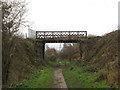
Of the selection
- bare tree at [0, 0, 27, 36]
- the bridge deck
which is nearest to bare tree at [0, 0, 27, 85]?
bare tree at [0, 0, 27, 36]

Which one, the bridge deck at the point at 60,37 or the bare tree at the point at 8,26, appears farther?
the bridge deck at the point at 60,37

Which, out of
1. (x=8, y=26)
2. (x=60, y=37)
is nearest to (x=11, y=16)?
(x=8, y=26)

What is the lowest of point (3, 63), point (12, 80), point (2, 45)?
point (12, 80)

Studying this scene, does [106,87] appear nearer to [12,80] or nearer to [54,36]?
[12,80]

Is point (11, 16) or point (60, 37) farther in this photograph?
point (60, 37)

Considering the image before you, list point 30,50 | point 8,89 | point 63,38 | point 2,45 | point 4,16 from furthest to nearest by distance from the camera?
point 63,38 < point 30,50 < point 4,16 < point 2,45 < point 8,89

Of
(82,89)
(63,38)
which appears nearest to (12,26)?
(82,89)

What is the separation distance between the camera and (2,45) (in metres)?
17.9

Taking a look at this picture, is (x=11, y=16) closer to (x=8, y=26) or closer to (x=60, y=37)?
(x=8, y=26)

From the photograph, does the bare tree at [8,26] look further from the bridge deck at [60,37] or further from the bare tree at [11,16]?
the bridge deck at [60,37]

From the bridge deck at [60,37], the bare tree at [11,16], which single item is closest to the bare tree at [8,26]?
the bare tree at [11,16]

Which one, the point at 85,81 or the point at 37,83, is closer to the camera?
the point at 37,83

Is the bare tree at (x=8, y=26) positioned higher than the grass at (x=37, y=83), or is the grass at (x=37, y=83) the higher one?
the bare tree at (x=8, y=26)

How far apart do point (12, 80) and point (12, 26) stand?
4.58 m
